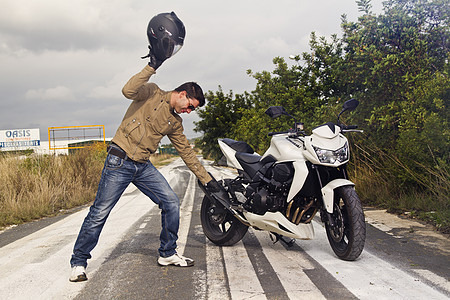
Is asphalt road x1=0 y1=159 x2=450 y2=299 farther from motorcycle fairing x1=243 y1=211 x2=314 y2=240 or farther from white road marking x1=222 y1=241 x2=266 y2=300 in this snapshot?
motorcycle fairing x1=243 y1=211 x2=314 y2=240

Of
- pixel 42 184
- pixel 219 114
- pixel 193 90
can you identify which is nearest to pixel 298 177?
pixel 193 90

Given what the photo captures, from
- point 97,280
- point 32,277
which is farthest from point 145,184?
point 32,277

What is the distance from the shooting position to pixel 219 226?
17.6ft

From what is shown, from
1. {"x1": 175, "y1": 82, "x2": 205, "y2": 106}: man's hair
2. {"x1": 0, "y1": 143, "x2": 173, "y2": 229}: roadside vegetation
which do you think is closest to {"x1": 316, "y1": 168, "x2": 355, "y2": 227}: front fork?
{"x1": 175, "y1": 82, "x2": 205, "y2": 106}: man's hair

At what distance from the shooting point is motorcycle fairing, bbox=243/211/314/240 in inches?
166

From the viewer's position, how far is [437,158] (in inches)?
246

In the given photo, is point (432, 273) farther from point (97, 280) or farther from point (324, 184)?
point (97, 280)

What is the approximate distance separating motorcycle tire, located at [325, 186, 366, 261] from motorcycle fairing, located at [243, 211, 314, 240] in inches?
11.5

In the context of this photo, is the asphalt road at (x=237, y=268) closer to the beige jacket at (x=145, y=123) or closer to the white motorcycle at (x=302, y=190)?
the white motorcycle at (x=302, y=190)

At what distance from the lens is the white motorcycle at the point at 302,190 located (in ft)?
13.2

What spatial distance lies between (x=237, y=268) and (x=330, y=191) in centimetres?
127

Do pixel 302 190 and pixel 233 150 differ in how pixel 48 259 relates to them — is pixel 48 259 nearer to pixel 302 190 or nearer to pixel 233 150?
pixel 233 150

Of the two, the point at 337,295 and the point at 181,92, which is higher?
the point at 181,92

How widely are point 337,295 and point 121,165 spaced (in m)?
2.37
